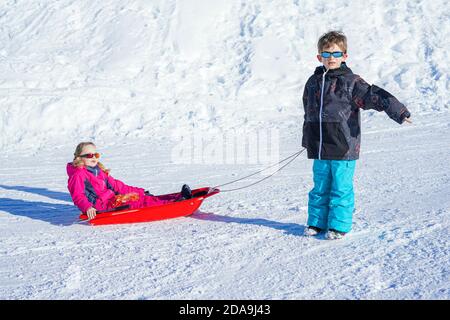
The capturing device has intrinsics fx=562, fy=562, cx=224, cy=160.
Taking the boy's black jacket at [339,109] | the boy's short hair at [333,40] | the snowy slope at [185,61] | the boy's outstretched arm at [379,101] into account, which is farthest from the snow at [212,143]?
the boy's short hair at [333,40]

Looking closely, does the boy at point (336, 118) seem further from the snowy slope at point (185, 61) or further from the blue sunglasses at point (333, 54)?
the snowy slope at point (185, 61)

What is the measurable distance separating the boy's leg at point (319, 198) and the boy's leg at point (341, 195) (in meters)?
0.07

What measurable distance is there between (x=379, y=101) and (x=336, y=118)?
303 millimetres

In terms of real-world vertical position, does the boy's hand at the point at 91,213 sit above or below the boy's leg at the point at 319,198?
below

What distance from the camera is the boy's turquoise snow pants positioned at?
387 cm

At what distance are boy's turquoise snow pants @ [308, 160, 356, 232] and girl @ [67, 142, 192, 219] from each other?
4.13 feet

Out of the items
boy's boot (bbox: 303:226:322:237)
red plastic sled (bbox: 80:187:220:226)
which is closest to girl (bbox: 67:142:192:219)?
red plastic sled (bbox: 80:187:220:226)

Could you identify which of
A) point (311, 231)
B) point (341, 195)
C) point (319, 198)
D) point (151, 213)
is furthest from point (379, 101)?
point (151, 213)

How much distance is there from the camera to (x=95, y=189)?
4.75 meters

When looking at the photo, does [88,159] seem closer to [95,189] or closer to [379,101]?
[95,189]

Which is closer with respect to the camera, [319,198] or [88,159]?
[319,198]

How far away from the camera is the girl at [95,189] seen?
4.61m
